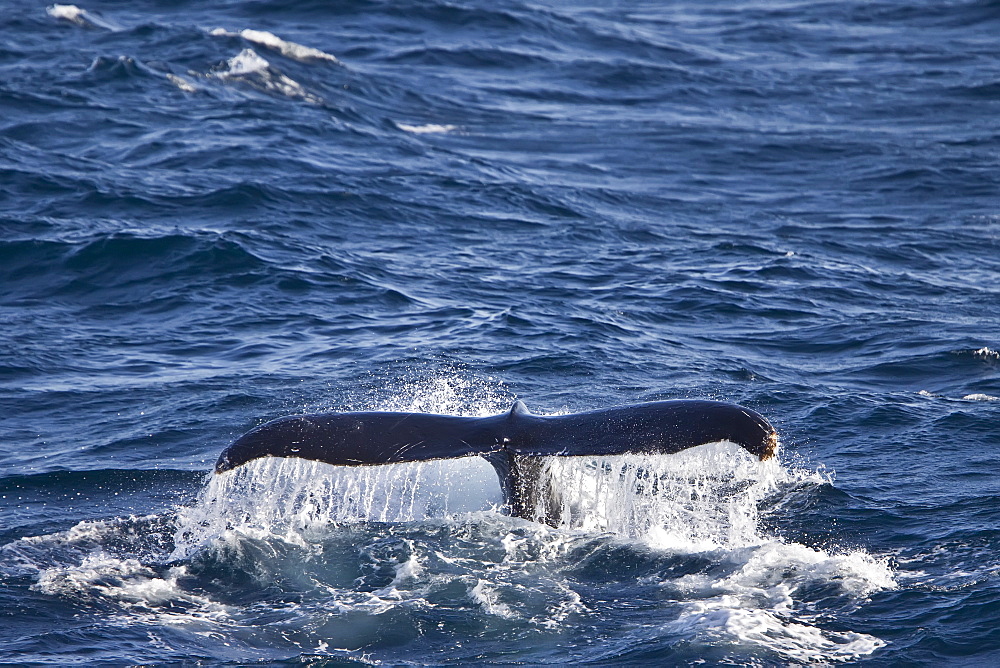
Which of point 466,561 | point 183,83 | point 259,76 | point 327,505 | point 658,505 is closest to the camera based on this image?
point 466,561

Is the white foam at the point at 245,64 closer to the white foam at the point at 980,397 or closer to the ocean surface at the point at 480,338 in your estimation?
the ocean surface at the point at 480,338

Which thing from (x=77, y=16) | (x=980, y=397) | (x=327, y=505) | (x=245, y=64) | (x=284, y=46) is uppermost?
(x=77, y=16)

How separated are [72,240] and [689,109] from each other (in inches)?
565

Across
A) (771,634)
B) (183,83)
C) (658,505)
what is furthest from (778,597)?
(183,83)

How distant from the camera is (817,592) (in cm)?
828

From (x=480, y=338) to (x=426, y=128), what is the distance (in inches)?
421

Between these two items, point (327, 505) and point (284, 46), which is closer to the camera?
point (327, 505)

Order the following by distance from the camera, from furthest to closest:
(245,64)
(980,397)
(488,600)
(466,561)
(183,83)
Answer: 1. (245,64)
2. (183,83)
3. (980,397)
4. (466,561)
5. (488,600)

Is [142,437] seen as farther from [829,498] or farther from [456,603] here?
[829,498]

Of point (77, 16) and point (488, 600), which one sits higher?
point (77, 16)

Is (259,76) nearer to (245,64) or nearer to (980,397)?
(245,64)

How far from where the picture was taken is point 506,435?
8.08 metres

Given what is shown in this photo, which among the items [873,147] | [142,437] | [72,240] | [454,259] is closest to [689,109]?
[873,147]

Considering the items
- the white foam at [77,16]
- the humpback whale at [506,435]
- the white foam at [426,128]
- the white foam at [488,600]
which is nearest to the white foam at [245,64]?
the white foam at [426,128]
